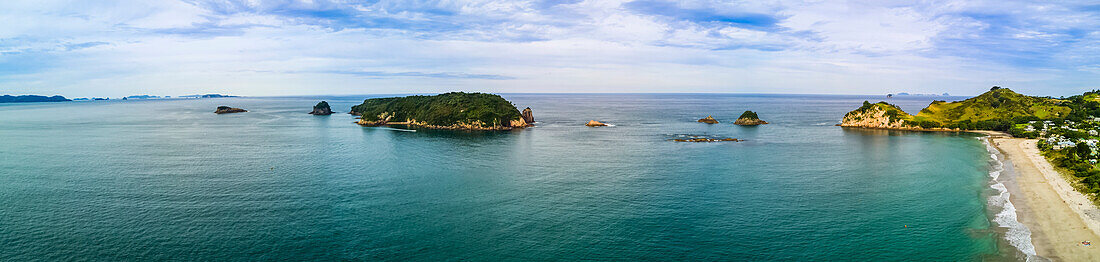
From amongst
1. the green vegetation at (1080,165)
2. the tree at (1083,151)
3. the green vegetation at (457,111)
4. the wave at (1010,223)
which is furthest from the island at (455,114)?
the tree at (1083,151)

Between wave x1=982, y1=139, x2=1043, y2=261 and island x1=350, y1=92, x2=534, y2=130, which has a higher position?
island x1=350, y1=92, x2=534, y2=130

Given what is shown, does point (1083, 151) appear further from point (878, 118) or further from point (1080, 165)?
point (878, 118)

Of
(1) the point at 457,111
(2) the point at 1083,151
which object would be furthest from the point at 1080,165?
(1) the point at 457,111

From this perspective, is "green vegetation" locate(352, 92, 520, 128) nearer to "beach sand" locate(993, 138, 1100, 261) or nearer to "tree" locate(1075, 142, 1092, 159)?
"beach sand" locate(993, 138, 1100, 261)

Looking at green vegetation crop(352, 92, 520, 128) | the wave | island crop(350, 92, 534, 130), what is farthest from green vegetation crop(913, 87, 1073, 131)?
green vegetation crop(352, 92, 520, 128)

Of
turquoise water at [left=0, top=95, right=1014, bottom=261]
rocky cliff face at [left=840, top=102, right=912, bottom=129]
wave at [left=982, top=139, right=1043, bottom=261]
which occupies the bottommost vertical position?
wave at [left=982, top=139, right=1043, bottom=261]

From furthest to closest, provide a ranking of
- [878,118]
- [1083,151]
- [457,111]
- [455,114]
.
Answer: [457,111] → [455,114] → [878,118] → [1083,151]
